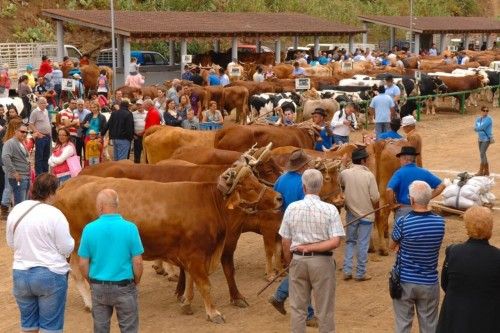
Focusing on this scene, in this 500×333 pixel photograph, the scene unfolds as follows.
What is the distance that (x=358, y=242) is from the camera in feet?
33.9

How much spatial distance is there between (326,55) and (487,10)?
44.5 meters

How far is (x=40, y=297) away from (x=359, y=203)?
4.47m

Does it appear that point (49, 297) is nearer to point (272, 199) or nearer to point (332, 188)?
point (272, 199)

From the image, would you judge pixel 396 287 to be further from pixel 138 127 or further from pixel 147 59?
pixel 147 59

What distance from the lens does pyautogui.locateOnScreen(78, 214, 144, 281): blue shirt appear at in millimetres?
6852

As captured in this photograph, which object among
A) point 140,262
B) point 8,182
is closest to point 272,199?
point 140,262

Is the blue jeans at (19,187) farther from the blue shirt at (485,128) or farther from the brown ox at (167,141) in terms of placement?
the blue shirt at (485,128)

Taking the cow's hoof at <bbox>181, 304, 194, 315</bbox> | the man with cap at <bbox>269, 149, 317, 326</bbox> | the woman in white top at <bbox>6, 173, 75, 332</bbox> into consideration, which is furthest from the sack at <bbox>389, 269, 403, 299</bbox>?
the cow's hoof at <bbox>181, 304, 194, 315</bbox>

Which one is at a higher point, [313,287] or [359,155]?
[359,155]

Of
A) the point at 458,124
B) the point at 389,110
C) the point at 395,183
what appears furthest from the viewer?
the point at 458,124

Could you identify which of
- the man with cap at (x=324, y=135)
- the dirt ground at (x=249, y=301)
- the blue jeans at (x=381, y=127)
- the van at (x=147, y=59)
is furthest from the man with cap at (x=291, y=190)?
the van at (x=147, y=59)

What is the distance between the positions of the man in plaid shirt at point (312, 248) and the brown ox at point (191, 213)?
1.41 m

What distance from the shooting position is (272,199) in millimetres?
8984

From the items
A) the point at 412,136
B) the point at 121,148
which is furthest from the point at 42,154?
the point at 412,136
